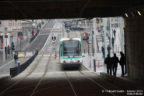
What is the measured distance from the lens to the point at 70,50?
3916 cm

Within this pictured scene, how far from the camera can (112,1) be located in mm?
21297

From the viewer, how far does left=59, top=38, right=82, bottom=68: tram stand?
128 ft

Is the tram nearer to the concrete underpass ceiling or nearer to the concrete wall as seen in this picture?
the concrete underpass ceiling

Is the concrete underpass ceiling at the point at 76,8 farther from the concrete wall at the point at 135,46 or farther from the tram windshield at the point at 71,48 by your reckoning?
the tram windshield at the point at 71,48

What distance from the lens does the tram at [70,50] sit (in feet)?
128

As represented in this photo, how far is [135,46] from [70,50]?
15.7 metres

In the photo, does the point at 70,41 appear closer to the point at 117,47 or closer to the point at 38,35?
the point at 117,47

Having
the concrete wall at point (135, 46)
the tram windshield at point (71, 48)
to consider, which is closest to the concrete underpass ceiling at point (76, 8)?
the concrete wall at point (135, 46)

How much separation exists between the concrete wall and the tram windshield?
12.0 meters

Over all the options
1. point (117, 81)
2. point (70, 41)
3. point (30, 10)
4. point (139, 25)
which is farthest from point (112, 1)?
point (70, 41)

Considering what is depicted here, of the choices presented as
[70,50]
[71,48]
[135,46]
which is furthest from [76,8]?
[70,50]

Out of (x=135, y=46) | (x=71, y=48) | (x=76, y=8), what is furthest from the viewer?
(x=71, y=48)

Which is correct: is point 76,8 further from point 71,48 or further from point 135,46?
point 71,48

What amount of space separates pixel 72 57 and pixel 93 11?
12815 mm
